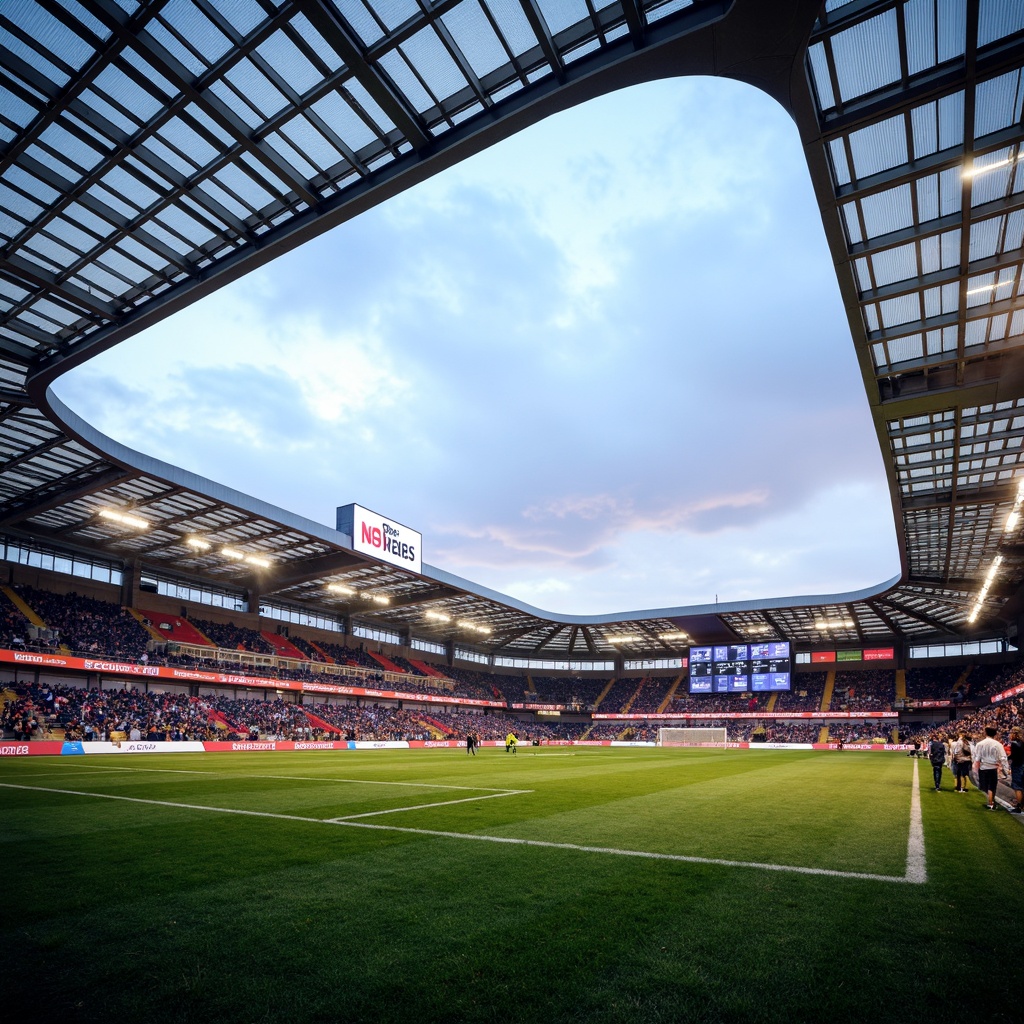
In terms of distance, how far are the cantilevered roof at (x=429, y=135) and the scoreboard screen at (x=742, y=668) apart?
39360mm

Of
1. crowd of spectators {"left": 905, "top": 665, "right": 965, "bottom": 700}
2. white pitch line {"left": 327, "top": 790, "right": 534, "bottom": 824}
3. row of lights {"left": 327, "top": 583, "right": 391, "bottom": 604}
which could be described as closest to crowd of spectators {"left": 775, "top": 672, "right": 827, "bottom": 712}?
crowd of spectators {"left": 905, "top": 665, "right": 965, "bottom": 700}

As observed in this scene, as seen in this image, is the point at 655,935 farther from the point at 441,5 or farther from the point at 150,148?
the point at 150,148

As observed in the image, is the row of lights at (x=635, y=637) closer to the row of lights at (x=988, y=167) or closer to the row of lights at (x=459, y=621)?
the row of lights at (x=459, y=621)

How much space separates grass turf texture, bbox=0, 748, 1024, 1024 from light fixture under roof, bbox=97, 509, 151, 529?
112ft

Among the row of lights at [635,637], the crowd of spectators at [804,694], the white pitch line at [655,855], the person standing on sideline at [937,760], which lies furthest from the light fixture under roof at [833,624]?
the white pitch line at [655,855]

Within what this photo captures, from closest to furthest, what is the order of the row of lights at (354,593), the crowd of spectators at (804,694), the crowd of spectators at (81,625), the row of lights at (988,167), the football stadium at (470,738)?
the football stadium at (470,738) < the row of lights at (988,167) < the crowd of spectators at (81,625) < the row of lights at (354,593) < the crowd of spectators at (804,694)

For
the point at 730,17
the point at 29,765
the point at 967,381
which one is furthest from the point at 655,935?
the point at 29,765

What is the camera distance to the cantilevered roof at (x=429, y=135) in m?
12.8

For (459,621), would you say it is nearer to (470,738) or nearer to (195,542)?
(195,542)

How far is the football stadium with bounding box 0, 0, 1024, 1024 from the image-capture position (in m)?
4.92

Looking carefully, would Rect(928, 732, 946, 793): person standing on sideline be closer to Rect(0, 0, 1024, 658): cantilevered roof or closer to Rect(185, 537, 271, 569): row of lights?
Rect(0, 0, 1024, 658): cantilevered roof

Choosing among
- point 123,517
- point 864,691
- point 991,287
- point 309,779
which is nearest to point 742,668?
point 864,691

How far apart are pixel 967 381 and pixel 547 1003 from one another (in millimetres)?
25743

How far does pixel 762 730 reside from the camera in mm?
75688
